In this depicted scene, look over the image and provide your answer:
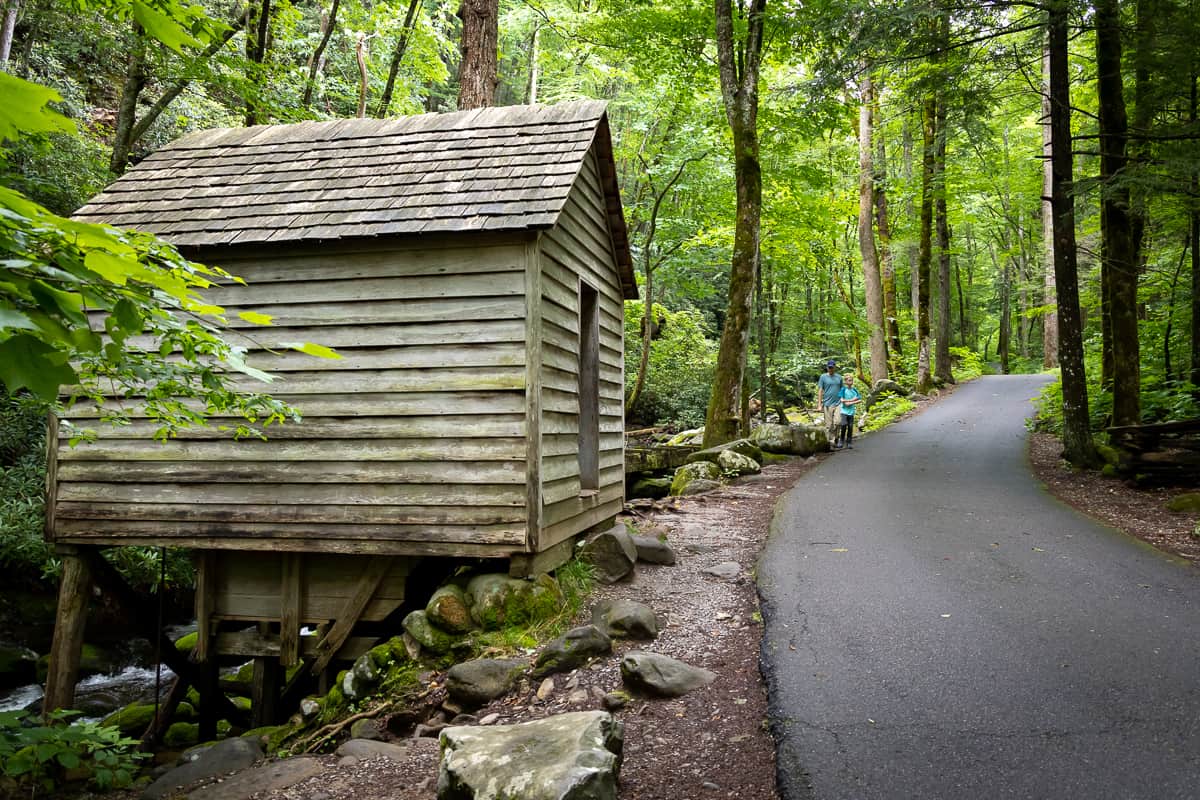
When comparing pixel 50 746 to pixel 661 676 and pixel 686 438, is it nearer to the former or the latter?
pixel 661 676

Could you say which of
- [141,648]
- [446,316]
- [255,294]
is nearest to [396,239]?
[446,316]

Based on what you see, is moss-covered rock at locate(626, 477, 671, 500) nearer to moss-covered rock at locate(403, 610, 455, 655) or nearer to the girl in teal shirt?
the girl in teal shirt

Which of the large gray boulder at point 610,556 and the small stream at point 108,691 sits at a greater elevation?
the large gray boulder at point 610,556

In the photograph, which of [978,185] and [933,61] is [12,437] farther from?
[978,185]

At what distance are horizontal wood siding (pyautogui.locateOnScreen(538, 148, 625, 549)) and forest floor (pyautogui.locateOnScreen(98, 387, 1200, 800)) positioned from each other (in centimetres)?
92

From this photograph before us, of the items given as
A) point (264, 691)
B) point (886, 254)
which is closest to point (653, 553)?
point (264, 691)

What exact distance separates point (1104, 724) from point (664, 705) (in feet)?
7.72

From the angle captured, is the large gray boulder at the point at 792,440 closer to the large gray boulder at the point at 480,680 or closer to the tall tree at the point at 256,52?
the large gray boulder at the point at 480,680

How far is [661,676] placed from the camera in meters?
4.78

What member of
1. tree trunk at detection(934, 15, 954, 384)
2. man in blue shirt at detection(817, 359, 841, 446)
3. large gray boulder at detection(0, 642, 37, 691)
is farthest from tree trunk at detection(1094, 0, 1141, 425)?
large gray boulder at detection(0, 642, 37, 691)

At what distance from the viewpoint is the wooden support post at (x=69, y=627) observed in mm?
7793

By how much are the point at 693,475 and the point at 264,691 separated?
7492mm

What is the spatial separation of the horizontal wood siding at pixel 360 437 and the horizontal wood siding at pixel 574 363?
47 centimetres

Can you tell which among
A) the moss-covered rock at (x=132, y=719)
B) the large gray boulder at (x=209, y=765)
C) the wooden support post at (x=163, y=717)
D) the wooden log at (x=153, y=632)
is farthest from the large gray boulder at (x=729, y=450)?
the large gray boulder at (x=209, y=765)
